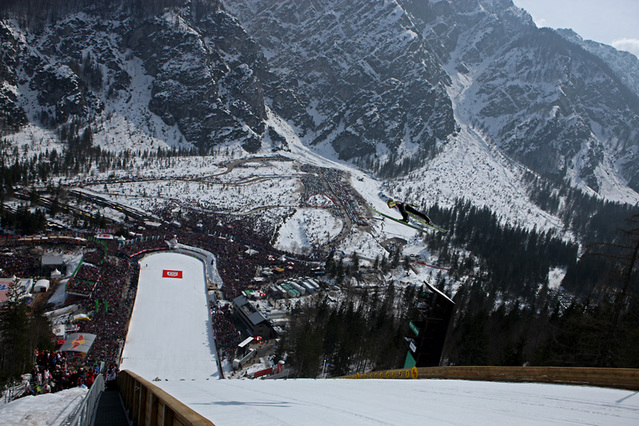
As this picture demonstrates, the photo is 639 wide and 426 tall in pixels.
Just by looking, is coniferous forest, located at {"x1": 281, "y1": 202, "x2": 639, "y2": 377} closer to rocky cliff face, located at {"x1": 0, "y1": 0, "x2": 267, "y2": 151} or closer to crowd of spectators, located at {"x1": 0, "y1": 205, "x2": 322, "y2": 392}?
crowd of spectators, located at {"x1": 0, "y1": 205, "x2": 322, "y2": 392}

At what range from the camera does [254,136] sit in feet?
429

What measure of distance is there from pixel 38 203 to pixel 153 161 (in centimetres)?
4521

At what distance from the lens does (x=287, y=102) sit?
539 ft

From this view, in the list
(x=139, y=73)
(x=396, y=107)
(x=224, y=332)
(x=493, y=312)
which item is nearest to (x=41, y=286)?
(x=224, y=332)

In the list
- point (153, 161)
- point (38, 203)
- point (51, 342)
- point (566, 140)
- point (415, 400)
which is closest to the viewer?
point (415, 400)

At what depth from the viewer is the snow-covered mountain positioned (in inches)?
4341

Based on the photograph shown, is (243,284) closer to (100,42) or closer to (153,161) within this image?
(153,161)

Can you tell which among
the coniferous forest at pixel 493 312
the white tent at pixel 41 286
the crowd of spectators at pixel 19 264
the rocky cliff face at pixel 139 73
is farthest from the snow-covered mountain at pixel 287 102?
the white tent at pixel 41 286

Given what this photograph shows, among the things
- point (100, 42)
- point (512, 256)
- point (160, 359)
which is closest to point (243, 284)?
point (160, 359)

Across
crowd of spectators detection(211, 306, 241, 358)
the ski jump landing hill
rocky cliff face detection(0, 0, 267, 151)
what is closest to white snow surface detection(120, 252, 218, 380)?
crowd of spectators detection(211, 306, 241, 358)

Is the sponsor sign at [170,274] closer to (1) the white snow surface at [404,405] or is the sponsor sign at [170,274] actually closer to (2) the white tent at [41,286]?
(2) the white tent at [41,286]

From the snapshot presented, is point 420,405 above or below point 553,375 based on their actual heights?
below

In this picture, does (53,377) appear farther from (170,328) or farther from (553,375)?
(553,375)

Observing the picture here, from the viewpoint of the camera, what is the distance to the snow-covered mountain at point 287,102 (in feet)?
362
